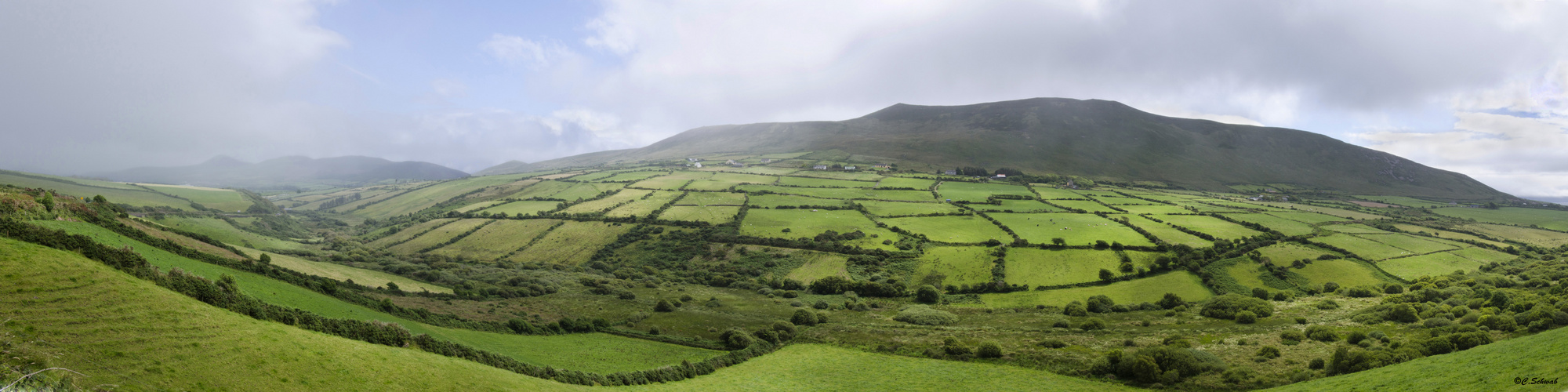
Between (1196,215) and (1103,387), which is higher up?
(1196,215)

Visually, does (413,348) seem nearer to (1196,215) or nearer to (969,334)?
(969,334)

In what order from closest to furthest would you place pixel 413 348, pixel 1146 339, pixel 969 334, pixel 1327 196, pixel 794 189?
pixel 413 348, pixel 1146 339, pixel 969 334, pixel 794 189, pixel 1327 196

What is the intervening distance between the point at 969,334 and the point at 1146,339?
12.2 meters

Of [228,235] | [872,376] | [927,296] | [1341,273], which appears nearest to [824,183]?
→ [927,296]

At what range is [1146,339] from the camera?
38.2 m

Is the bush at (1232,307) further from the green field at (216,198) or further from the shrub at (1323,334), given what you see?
the green field at (216,198)

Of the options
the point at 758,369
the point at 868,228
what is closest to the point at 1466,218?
the point at 868,228

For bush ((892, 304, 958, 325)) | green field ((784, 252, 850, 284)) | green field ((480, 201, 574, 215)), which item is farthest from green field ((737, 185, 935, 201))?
bush ((892, 304, 958, 325))

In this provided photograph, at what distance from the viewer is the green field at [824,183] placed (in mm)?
137750

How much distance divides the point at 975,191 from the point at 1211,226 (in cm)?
5040

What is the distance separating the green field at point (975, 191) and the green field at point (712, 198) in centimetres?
4709

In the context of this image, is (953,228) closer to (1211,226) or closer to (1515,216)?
(1211,226)

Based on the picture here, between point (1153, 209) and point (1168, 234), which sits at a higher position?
point (1153, 209)

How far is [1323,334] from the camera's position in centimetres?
3522
